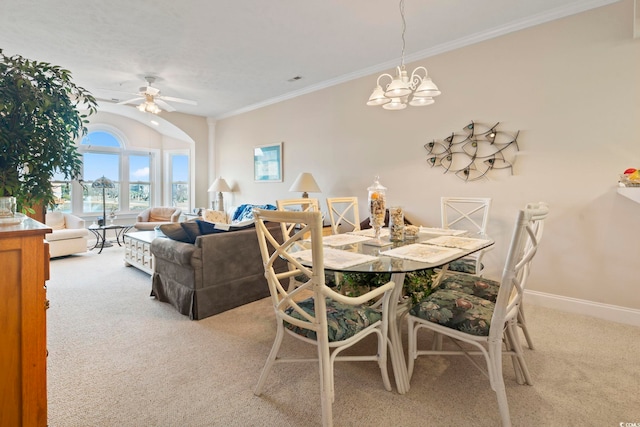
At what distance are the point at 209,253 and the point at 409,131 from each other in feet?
8.85

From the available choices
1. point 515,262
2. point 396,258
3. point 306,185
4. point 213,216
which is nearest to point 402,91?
point 396,258

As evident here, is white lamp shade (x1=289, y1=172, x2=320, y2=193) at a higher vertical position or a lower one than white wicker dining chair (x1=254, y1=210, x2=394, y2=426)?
higher

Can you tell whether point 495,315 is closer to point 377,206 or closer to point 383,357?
point 383,357

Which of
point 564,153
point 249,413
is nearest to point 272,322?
point 249,413

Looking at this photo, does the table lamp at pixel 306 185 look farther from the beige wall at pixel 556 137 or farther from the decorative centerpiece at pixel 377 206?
the decorative centerpiece at pixel 377 206

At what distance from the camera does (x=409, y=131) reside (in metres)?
3.84

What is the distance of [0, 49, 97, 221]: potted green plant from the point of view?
1.26 metres

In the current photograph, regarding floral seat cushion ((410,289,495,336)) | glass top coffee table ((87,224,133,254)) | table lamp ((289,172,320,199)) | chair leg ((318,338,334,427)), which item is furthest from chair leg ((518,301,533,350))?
glass top coffee table ((87,224,133,254))

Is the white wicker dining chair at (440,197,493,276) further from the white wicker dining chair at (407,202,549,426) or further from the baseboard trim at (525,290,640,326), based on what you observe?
the baseboard trim at (525,290,640,326)

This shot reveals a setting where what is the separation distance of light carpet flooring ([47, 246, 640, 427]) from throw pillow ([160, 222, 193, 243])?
729 millimetres

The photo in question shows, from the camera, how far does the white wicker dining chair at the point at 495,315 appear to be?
1.37 metres

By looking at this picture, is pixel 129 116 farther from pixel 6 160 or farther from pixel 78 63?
pixel 6 160

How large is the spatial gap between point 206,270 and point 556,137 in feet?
11.2

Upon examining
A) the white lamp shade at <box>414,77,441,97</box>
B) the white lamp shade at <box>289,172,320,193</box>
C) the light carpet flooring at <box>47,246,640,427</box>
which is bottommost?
the light carpet flooring at <box>47,246,640,427</box>
